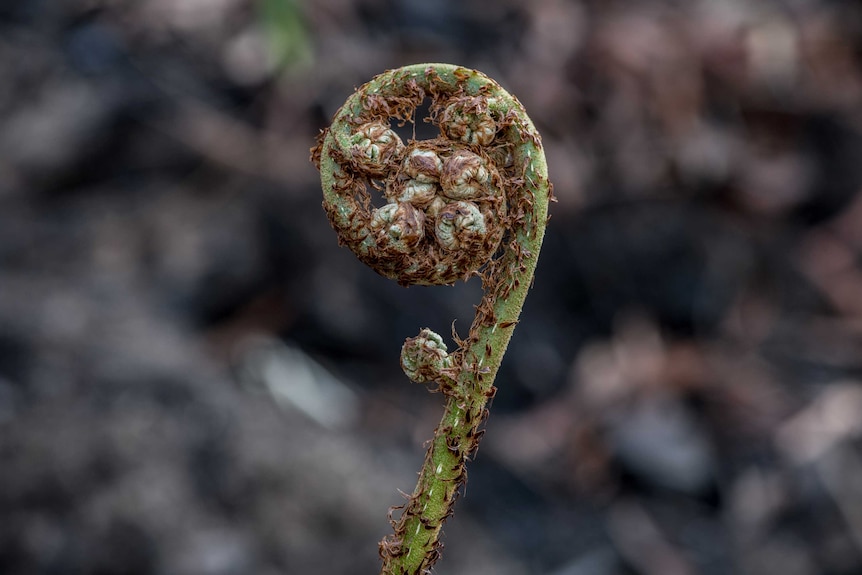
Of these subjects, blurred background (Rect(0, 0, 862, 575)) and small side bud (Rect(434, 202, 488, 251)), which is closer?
small side bud (Rect(434, 202, 488, 251))

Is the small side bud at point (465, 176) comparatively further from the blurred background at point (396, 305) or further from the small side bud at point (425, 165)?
the blurred background at point (396, 305)

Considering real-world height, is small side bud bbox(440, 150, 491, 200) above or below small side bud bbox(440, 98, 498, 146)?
below

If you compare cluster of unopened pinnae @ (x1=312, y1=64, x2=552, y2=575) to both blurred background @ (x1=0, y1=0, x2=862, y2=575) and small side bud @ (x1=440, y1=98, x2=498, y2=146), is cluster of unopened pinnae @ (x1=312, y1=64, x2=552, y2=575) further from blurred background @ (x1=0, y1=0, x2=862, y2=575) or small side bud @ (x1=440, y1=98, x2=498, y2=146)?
blurred background @ (x1=0, y1=0, x2=862, y2=575)

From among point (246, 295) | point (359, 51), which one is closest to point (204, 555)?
point (246, 295)

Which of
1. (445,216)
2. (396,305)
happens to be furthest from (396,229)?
(396,305)

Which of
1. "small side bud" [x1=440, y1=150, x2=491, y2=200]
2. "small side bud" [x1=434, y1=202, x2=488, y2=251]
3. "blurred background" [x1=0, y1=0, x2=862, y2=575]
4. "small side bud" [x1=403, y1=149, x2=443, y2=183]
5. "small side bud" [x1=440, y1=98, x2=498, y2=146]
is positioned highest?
"blurred background" [x1=0, y1=0, x2=862, y2=575]

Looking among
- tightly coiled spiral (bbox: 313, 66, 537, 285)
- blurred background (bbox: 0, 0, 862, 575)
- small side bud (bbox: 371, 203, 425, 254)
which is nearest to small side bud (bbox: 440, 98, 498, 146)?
tightly coiled spiral (bbox: 313, 66, 537, 285)

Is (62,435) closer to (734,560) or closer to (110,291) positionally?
(110,291)

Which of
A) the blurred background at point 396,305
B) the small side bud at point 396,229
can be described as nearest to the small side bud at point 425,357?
the small side bud at point 396,229
